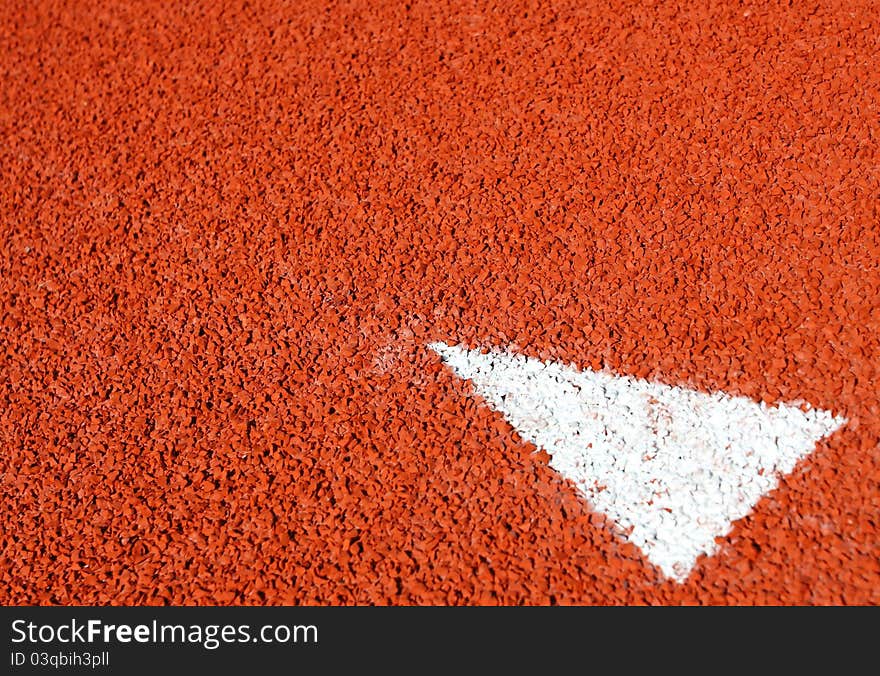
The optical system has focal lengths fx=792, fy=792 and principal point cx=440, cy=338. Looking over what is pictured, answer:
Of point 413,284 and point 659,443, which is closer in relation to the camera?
point 659,443

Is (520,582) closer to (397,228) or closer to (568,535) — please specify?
(568,535)

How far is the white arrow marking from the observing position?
1895mm

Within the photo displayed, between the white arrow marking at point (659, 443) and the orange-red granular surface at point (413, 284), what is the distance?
0.04 m

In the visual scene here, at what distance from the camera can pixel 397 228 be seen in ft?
8.31

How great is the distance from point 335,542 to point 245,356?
666 mm

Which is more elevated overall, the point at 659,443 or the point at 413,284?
the point at 413,284

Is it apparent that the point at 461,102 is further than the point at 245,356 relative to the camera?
Yes

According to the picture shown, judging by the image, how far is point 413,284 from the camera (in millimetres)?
2410

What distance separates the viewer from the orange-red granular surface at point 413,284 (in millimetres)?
1967

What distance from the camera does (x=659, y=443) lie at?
6.61 ft

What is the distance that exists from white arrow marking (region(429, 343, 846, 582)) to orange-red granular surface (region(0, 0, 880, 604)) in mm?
42

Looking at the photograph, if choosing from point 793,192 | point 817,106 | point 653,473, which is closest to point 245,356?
point 653,473

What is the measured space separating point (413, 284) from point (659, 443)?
0.87 meters
